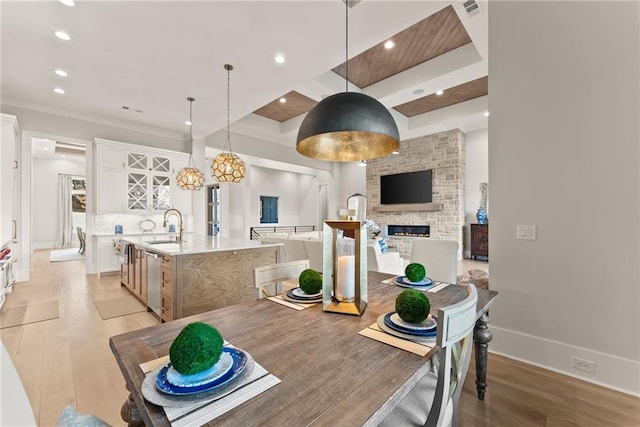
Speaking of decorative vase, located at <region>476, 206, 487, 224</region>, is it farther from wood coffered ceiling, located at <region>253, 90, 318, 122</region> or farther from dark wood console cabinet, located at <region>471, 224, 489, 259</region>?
wood coffered ceiling, located at <region>253, 90, 318, 122</region>

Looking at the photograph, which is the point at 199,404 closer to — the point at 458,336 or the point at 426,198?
the point at 458,336

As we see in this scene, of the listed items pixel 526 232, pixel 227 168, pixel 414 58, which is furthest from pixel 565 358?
pixel 414 58

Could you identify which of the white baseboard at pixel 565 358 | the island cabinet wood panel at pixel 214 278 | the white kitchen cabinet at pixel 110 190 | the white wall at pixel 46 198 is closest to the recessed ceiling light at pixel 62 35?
the island cabinet wood panel at pixel 214 278

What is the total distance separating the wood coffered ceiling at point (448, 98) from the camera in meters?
5.15

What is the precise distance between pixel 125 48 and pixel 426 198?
6.84 metres

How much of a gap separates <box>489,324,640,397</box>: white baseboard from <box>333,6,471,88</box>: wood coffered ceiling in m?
3.39

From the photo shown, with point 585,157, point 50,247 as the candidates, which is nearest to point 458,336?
point 585,157

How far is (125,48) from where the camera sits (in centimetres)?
311

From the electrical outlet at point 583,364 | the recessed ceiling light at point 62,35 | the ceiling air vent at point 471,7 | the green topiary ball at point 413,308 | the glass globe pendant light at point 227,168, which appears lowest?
the electrical outlet at point 583,364

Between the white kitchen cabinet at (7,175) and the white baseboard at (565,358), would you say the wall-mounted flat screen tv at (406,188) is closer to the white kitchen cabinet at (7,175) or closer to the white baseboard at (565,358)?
the white baseboard at (565,358)

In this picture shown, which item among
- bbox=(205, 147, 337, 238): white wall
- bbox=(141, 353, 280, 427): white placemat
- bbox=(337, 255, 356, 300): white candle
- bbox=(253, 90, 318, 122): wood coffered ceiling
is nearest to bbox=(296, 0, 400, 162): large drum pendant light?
bbox=(337, 255, 356, 300): white candle

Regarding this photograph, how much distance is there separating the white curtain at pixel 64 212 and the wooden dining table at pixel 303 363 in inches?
436

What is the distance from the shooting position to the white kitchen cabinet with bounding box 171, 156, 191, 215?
6039mm

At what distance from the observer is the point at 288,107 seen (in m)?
5.96
